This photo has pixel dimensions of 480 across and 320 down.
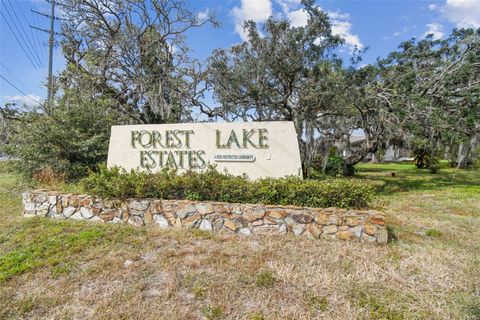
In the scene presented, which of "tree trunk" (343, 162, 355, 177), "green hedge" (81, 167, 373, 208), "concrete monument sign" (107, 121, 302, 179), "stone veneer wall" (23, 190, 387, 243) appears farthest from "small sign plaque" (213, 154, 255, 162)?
"tree trunk" (343, 162, 355, 177)

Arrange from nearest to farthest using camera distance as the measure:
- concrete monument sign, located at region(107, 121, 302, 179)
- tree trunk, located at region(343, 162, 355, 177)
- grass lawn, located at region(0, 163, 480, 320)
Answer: grass lawn, located at region(0, 163, 480, 320)
concrete monument sign, located at region(107, 121, 302, 179)
tree trunk, located at region(343, 162, 355, 177)

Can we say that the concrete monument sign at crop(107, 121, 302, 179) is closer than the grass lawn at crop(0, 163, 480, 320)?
No

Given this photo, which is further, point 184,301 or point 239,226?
point 239,226

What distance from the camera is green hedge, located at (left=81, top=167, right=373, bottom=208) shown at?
4438 millimetres

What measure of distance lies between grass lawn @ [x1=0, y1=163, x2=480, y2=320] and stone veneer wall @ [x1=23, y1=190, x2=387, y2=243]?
9.8 inches

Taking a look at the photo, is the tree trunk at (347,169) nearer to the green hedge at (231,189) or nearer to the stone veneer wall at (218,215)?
the green hedge at (231,189)

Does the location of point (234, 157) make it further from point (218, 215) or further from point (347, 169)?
point (347, 169)

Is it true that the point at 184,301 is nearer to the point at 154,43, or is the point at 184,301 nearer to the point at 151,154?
the point at 151,154

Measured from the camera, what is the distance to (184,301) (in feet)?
8.66

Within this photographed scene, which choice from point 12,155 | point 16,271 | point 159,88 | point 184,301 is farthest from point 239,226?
point 159,88

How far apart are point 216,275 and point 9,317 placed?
2.03 meters

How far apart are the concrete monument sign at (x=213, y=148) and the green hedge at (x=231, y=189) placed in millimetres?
641

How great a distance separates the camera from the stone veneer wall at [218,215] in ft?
13.4

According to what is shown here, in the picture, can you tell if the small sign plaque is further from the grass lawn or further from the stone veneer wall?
the grass lawn
